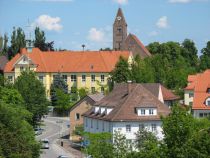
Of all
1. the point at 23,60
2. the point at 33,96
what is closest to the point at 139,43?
the point at 23,60

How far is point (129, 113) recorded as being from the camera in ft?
205

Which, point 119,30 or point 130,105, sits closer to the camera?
point 130,105

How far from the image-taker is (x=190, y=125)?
36531mm

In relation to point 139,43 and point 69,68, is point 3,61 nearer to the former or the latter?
point 69,68

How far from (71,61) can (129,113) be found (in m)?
48.1

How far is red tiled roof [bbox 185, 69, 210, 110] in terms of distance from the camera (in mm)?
75438

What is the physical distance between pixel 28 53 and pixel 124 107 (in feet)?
158

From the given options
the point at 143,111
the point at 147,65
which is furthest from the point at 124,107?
the point at 147,65

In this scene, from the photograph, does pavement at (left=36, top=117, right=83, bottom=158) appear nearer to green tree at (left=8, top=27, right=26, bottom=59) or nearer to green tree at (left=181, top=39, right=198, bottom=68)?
green tree at (left=8, top=27, right=26, bottom=59)

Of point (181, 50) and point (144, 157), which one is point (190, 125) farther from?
point (181, 50)

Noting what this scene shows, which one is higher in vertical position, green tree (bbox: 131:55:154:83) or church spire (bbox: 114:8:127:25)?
church spire (bbox: 114:8:127:25)

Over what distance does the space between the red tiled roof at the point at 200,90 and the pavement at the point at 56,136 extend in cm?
1509

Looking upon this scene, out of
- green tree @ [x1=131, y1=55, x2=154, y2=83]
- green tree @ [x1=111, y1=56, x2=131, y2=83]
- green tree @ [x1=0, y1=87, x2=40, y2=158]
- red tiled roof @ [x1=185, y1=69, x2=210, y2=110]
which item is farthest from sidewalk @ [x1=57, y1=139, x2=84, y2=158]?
green tree @ [x1=131, y1=55, x2=154, y2=83]

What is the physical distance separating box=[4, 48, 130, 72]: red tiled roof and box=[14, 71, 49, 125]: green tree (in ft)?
68.9
